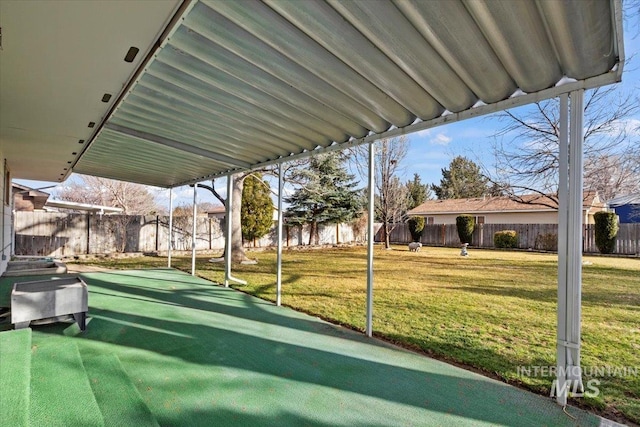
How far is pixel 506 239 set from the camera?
17.4 m

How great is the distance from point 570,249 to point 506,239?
56.2 feet

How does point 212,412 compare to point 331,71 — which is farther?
point 331,71

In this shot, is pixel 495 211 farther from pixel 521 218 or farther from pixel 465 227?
pixel 465 227

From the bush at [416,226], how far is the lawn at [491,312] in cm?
1073

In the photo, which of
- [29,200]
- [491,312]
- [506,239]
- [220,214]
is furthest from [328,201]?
[491,312]

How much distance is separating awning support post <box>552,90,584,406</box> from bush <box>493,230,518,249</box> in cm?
1686

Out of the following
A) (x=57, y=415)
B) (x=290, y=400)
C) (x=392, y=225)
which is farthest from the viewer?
(x=392, y=225)

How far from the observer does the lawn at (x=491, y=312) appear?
314 cm

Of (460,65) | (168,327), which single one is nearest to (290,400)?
(168,327)

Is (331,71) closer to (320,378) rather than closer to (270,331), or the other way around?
(320,378)

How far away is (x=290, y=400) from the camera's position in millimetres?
2428

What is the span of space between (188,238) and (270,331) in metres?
12.0

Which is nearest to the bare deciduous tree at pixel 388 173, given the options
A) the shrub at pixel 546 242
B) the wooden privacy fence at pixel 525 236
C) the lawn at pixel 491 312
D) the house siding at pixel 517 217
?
the wooden privacy fence at pixel 525 236

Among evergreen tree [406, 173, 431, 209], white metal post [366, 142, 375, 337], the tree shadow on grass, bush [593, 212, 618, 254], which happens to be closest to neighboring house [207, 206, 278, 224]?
the tree shadow on grass
